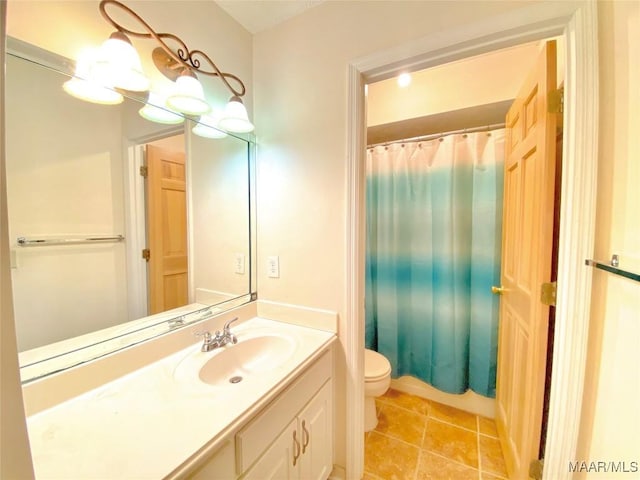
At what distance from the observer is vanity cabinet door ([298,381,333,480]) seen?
3.14 feet

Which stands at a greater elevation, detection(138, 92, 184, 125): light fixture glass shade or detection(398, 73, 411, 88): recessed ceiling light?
detection(398, 73, 411, 88): recessed ceiling light

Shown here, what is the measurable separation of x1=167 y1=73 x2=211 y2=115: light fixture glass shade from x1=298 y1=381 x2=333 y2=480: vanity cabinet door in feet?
4.31

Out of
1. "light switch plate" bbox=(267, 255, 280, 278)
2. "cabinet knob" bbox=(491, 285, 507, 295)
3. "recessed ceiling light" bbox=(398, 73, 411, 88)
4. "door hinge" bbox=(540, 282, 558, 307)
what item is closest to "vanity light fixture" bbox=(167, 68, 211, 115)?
"light switch plate" bbox=(267, 255, 280, 278)

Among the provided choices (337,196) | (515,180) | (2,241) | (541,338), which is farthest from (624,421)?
(2,241)

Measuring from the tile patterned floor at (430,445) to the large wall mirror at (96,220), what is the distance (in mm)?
1279

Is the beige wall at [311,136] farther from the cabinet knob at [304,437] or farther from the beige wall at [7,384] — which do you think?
the beige wall at [7,384]

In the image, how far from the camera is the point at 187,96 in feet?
3.20

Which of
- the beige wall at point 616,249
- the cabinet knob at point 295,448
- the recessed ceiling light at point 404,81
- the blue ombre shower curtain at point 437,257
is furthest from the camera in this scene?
the recessed ceiling light at point 404,81

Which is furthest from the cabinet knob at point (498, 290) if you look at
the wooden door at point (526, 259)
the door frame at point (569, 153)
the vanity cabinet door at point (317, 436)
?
the vanity cabinet door at point (317, 436)

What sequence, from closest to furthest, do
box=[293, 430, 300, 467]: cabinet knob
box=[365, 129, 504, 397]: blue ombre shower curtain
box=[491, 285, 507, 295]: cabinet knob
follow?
box=[293, 430, 300, 467]: cabinet knob → box=[491, 285, 507, 295]: cabinet knob → box=[365, 129, 504, 397]: blue ombre shower curtain

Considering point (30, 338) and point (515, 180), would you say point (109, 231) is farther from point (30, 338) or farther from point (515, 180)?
point (515, 180)

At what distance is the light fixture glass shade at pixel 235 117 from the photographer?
1.16m

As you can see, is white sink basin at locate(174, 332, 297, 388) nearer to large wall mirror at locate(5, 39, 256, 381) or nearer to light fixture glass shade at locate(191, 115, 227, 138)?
large wall mirror at locate(5, 39, 256, 381)

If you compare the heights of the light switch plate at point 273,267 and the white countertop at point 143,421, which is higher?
the light switch plate at point 273,267
